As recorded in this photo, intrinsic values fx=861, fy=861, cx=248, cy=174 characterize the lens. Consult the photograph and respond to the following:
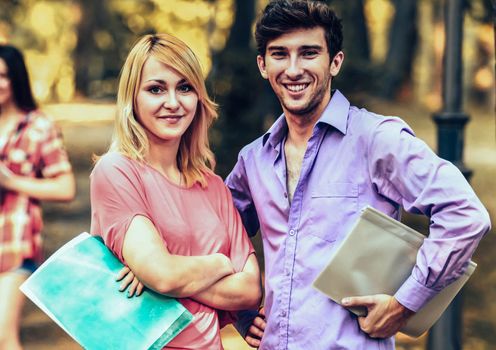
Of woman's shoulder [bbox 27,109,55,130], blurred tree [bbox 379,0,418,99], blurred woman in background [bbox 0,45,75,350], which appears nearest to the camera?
blurred woman in background [bbox 0,45,75,350]

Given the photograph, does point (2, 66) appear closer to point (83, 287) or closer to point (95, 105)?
point (83, 287)

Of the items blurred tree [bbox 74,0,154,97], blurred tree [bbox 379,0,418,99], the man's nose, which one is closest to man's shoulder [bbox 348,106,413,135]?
the man's nose

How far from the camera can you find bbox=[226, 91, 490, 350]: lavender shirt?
2.83 m

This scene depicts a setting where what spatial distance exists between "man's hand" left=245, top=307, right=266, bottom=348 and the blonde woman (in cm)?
16

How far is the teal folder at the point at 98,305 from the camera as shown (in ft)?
9.20

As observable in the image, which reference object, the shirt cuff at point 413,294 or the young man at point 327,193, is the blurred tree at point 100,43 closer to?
the young man at point 327,193

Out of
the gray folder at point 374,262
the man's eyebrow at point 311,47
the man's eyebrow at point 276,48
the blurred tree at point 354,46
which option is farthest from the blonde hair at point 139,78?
the blurred tree at point 354,46

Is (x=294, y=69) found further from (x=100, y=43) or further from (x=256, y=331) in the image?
(x=100, y=43)

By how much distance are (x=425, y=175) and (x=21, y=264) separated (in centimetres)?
271

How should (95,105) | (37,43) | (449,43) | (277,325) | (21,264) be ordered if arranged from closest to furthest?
1. (277,325)
2. (21,264)
3. (449,43)
4. (95,105)
5. (37,43)

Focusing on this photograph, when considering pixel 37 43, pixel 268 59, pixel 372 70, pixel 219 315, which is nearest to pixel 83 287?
pixel 219 315

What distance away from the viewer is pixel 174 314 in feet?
9.37

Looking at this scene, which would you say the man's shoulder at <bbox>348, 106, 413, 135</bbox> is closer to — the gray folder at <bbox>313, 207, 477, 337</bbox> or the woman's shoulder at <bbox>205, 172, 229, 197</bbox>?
the gray folder at <bbox>313, 207, 477, 337</bbox>

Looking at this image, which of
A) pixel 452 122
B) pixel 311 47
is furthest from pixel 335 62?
pixel 452 122
